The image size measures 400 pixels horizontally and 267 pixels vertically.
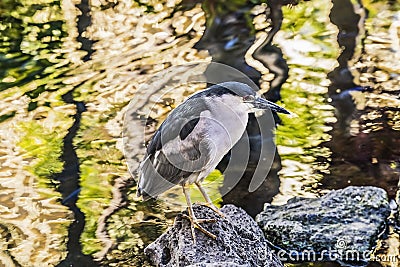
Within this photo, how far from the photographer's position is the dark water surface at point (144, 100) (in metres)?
6.09

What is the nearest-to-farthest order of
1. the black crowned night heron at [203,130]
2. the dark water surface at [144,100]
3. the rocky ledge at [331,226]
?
the black crowned night heron at [203,130] < the rocky ledge at [331,226] < the dark water surface at [144,100]

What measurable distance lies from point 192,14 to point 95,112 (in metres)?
3.35

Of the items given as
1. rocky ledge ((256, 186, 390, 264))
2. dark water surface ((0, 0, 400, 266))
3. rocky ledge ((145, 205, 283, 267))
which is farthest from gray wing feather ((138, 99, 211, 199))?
rocky ledge ((256, 186, 390, 264))

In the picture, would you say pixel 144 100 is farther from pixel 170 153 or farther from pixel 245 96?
pixel 245 96

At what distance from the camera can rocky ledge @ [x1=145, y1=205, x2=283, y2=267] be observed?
4305 mm

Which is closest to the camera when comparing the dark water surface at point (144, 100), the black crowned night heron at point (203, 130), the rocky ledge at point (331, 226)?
the black crowned night heron at point (203, 130)

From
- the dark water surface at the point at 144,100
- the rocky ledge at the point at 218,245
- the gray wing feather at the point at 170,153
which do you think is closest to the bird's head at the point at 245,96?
the gray wing feather at the point at 170,153

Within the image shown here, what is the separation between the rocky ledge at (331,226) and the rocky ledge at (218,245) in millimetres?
738

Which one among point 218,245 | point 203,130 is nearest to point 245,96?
point 203,130

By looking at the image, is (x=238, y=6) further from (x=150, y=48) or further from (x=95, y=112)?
(x=95, y=112)

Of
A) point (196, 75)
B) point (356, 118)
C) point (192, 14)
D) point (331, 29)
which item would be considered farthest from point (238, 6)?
point (356, 118)

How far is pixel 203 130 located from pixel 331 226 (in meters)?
1.78

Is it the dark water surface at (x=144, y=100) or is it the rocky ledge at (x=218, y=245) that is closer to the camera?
the rocky ledge at (x=218, y=245)

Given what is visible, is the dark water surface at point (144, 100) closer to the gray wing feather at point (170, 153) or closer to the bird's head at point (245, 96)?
the gray wing feather at point (170, 153)
